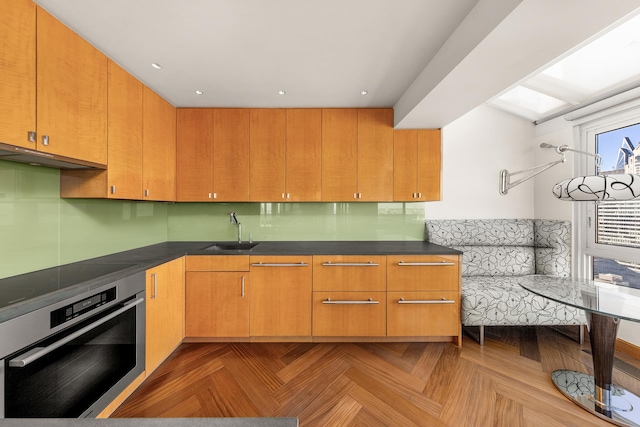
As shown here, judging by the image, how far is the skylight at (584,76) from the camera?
6.33ft

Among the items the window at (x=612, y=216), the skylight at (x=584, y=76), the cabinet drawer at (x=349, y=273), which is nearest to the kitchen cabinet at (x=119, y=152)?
the cabinet drawer at (x=349, y=273)

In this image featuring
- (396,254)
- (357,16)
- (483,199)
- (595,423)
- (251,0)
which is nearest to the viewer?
(251,0)

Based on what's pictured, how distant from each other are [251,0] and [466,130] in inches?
111

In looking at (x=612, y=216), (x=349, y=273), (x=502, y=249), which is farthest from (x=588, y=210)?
(x=349, y=273)

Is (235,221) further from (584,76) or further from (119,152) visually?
(584,76)

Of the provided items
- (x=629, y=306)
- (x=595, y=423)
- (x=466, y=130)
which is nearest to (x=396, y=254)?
(x=629, y=306)

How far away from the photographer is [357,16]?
4.79 ft

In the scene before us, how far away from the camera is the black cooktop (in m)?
1.22

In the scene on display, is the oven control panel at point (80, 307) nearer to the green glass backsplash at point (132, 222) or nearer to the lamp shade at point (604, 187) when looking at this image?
the green glass backsplash at point (132, 222)

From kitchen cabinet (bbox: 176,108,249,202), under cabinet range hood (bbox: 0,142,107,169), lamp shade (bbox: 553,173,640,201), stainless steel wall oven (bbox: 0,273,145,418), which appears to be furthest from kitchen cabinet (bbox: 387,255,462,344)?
under cabinet range hood (bbox: 0,142,107,169)

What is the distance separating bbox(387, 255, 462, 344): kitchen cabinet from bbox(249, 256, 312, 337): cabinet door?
31.6 inches

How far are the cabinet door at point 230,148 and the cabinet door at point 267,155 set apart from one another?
8cm

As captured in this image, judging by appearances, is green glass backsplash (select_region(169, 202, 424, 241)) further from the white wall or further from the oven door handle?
the oven door handle

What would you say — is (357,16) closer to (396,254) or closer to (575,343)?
(396,254)
